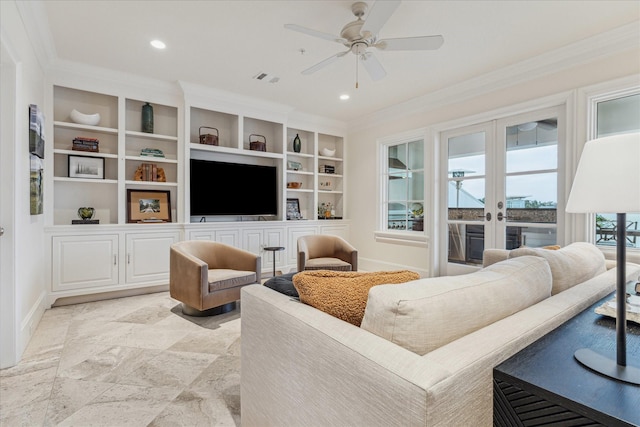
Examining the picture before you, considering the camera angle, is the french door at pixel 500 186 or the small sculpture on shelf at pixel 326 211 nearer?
the french door at pixel 500 186

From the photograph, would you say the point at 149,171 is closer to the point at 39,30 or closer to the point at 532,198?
the point at 39,30

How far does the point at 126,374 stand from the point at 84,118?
2872 mm

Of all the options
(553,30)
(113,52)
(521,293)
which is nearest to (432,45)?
(553,30)

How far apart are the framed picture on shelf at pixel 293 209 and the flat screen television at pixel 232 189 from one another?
259mm

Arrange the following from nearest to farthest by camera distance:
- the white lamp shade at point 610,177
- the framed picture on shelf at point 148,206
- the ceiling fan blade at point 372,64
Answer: the white lamp shade at point 610,177 → the ceiling fan blade at point 372,64 → the framed picture on shelf at point 148,206

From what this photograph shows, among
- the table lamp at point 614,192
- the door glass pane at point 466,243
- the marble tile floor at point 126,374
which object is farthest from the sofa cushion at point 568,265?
the door glass pane at point 466,243

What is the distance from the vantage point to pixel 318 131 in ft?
17.5

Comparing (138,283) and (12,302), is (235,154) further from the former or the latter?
(12,302)

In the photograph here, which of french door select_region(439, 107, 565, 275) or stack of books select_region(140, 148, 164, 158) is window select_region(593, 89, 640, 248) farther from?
stack of books select_region(140, 148, 164, 158)

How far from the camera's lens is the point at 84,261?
11.3 feet

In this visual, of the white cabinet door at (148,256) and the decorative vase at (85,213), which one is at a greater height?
the decorative vase at (85,213)

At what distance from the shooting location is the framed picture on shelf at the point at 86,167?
3529 millimetres

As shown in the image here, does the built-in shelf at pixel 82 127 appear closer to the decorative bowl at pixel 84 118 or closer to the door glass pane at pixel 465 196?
the decorative bowl at pixel 84 118

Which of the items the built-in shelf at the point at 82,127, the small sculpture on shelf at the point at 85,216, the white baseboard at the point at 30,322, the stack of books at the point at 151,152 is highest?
the built-in shelf at the point at 82,127
